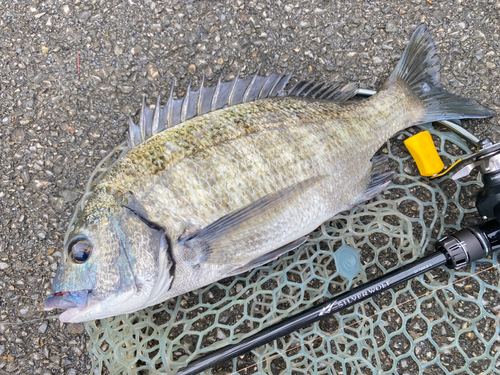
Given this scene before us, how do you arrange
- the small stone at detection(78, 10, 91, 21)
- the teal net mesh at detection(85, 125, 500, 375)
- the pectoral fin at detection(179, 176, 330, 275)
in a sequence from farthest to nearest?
the small stone at detection(78, 10, 91, 21)
the teal net mesh at detection(85, 125, 500, 375)
the pectoral fin at detection(179, 176, 330, 275)

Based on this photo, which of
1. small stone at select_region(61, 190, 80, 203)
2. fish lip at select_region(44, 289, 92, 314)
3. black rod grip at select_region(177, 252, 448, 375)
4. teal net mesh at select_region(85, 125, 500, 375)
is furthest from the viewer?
small stone at select_region(61, 190, 80, 203)

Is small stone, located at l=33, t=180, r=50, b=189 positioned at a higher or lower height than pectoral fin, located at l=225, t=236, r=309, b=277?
higher

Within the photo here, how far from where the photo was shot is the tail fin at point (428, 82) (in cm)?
210

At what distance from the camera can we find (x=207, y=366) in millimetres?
1784

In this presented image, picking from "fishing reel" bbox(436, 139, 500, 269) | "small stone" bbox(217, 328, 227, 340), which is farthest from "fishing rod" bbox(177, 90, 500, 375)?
"small stone" bbox(217, 328, 227, 340)

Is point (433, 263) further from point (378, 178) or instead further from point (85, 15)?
point (85, 15)

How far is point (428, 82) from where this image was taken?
6.98 ft

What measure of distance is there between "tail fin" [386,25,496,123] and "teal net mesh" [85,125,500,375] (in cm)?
28

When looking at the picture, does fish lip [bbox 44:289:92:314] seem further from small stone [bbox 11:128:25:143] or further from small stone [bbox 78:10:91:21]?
small stone [bbox 78:10:91:21]

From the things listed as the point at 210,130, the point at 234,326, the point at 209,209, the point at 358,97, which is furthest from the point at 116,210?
the point at 358,97

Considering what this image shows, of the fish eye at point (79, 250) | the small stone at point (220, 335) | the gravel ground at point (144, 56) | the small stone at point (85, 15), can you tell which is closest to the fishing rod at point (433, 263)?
the small stone at point (220, 335)

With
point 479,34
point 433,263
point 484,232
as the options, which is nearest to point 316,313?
point 433,263

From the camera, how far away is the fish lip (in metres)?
1.50

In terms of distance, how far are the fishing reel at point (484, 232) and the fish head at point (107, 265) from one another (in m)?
1.49
